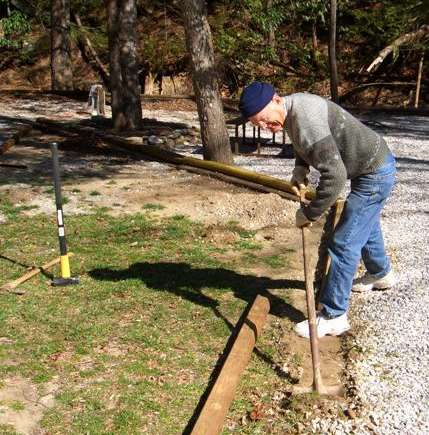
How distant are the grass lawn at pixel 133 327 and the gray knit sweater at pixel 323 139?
1.36m

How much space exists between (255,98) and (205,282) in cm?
252

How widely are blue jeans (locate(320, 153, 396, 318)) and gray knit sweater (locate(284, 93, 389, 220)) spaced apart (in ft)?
0.98

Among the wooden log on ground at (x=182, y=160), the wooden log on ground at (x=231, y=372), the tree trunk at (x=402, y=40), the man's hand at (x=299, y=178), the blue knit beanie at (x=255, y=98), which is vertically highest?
the tree trunk at (x=402, y=40)

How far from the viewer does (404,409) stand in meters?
3.83

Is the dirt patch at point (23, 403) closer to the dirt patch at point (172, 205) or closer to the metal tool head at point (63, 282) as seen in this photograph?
the dirt patch at point (172, 205)

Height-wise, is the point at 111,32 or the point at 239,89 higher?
the point at 111,32

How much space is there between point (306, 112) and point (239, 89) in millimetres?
19444

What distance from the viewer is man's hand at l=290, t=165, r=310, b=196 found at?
435 cm

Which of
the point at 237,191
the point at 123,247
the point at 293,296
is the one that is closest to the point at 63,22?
the point at 237,191

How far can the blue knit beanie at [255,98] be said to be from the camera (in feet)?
12.4

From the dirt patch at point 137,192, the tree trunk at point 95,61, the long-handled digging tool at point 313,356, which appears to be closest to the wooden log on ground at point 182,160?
the dirt patch at point 137,192

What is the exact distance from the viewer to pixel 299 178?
4375 millimetres

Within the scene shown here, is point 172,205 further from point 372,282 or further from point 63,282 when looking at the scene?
point 372,282

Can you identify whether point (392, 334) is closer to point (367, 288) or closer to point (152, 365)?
point (367, 288)
